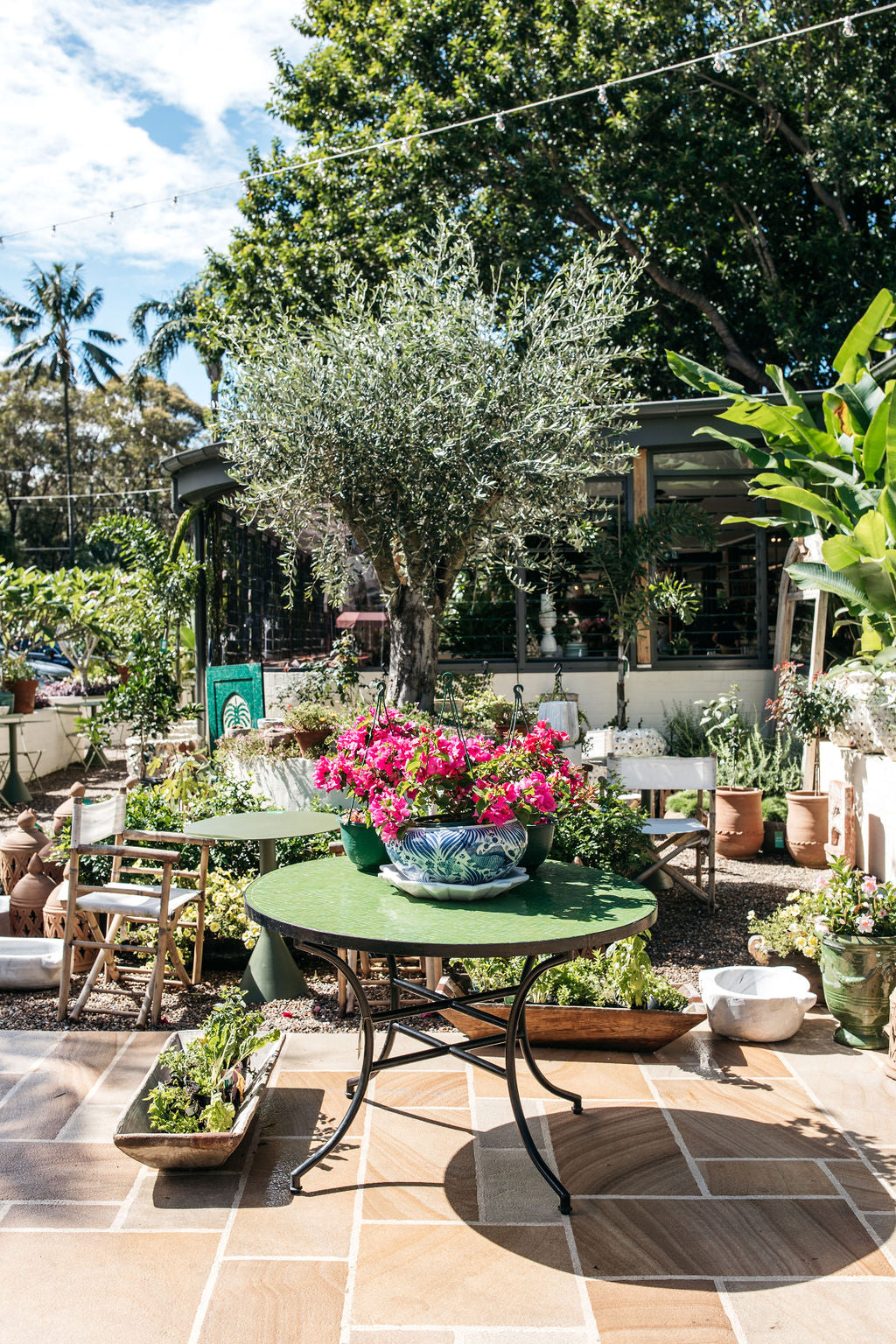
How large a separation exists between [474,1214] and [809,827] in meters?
4.61

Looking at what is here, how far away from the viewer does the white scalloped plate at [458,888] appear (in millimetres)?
2785

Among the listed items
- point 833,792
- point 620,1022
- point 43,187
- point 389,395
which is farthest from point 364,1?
point 620,1022

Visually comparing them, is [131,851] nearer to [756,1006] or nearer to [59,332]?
[756,1006]

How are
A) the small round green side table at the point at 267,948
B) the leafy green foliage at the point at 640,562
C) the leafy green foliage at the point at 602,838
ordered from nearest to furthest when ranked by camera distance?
1. the small round green side table at the point at 267,948
2. the leafy green foliage at the point at 602,838
3. the leafy green foliage at the point at 640,562

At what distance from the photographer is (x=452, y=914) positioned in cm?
269

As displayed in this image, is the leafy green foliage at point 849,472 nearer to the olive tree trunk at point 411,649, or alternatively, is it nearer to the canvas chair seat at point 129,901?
→ the olive tree trunk at point 411,649

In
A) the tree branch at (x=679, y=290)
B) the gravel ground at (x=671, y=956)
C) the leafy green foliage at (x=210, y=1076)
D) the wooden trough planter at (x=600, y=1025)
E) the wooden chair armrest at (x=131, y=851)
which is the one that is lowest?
the gravel ground at (x=671, y=956)

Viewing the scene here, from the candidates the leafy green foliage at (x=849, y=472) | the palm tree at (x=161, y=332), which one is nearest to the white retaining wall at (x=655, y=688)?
the leafy green foliage at (x=849, y=472)

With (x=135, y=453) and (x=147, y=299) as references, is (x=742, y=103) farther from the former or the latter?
(x=135, y=453)

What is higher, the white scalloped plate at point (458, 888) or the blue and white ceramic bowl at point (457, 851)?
the blue and white ceramic bowl at point (457, 851)

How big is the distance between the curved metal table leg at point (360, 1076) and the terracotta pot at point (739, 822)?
4495 mm

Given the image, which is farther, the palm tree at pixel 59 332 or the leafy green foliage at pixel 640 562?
the palm tree at pixel 59 332

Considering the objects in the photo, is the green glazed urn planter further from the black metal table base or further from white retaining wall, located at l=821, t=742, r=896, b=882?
the black metal table base

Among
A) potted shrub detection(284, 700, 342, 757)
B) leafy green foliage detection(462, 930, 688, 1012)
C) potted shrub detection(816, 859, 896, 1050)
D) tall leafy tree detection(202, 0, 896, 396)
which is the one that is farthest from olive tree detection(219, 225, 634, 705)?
tall leafy tree detection(202, 0, 896, 396)
